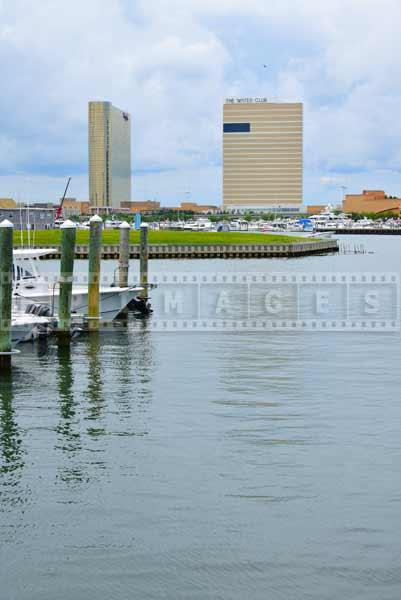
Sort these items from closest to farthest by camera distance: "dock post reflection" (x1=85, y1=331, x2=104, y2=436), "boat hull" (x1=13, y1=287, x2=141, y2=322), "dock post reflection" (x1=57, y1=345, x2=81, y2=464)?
1. "dock post reflection" (x1=57, y1=345, x2=81, y2=464)
2. "dock post reflection" (x1=85, y1=331, x2=104, y2=436)
3. "boat hull" (x1=13, y1=287, x2=141, y2=322)

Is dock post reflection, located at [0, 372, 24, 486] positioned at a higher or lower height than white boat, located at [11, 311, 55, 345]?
lower

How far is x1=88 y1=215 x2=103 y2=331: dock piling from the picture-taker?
121 ft

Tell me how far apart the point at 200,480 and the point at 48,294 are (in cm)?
2097

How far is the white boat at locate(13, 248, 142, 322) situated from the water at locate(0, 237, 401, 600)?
596 centimetres

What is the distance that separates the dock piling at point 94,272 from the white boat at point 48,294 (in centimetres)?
124

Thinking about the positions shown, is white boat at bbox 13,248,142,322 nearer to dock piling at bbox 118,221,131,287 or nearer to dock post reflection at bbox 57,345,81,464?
dock piling at bbox 118,221,131,287

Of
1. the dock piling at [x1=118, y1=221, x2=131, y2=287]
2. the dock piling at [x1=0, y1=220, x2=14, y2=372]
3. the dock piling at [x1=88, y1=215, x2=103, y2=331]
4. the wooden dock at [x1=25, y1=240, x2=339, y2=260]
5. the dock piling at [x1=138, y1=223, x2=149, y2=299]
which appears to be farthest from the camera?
the wooden dock at [x1=25, y1=240, x2=339, y2=260]

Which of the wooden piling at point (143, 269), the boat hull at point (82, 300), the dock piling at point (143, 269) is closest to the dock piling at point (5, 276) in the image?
the boat hull at point (82, 300)

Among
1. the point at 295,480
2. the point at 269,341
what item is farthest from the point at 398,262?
the point at 295,480

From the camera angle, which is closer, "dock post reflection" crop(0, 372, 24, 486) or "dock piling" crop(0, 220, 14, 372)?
"dock post reflection" crop(0, 372, 24, 486)

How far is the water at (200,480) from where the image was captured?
14.3 meters

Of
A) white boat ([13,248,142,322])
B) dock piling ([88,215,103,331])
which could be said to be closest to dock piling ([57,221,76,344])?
white boat ([13,248,142,322])

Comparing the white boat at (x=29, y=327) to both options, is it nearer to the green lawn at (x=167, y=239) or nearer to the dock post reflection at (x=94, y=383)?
the dock post reflection at (x=94, y=383)

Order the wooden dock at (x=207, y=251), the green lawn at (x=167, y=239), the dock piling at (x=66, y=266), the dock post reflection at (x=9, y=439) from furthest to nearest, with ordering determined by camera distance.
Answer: the green lawn at (x=167, y=239), the wooden dock at (x=207, y=251), the dock piling at (x=66, y=266), the dock post reflection at (x=9, y=439)
